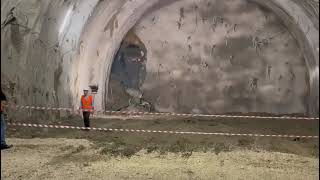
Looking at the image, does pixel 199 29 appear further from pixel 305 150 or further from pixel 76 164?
pixel 76 164

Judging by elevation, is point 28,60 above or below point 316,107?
above

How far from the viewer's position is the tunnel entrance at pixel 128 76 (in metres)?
16.3

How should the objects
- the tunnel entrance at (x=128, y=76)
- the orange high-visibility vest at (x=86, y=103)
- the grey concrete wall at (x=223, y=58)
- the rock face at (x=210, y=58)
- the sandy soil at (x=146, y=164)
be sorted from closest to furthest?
the sandy soil at (x=146, y=164)
the orange high-visibility vest at (x=86, y=103)
the rock face at (x=210, y=58)
the grey concrete wall at (x=223, y=58)
the tunnel entrance at (x=128, y=76)

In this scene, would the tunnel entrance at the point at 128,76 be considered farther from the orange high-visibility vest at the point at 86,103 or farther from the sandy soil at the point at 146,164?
the sandy soil at the point at 146,164

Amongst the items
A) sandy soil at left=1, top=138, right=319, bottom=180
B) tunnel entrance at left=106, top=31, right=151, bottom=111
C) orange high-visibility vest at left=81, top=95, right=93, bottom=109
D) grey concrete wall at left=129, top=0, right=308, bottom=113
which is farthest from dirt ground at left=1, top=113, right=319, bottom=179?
tunnel entrance at left=106, top=31, right=151, bottom=111

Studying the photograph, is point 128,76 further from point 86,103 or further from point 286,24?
point 286,24

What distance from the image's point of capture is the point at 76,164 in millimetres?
7227

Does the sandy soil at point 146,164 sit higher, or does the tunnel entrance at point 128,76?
the tunnel entrance at point 128,76

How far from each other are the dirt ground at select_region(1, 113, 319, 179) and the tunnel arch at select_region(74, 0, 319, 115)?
2.72 meters

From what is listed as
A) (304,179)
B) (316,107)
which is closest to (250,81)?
(316,107)

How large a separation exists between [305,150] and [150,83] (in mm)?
8217

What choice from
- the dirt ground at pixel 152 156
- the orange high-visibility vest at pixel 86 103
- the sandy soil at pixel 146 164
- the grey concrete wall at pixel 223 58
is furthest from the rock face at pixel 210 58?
the sandy soil at pixel 146 164

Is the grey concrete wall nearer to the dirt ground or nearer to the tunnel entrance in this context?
the tunnel entrance

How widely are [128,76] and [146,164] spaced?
9.46 meters
